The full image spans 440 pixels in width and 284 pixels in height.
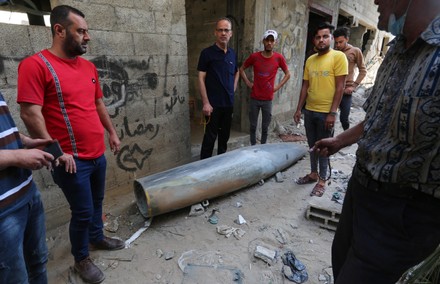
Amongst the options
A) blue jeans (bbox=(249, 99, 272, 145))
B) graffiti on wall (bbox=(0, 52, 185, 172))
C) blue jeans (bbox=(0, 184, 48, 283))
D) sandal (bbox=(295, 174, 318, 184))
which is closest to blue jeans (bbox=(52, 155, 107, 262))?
blue jeans (bbox=(0, 184, 48, 283))

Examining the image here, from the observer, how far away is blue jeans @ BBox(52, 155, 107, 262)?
1768mm

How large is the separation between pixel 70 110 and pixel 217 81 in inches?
82.5

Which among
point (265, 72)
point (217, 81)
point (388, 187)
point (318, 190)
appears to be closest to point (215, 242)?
point (318, 190)

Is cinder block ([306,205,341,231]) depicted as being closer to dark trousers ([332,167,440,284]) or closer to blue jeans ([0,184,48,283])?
dark trousers ([332,167,440,284])

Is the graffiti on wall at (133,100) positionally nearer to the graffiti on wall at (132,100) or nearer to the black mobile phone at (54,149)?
the graffiti on wall at (132,100)

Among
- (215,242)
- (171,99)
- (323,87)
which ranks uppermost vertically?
(323,87)


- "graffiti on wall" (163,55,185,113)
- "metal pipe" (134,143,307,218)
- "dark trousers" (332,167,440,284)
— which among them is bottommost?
"metal pipe" (134,143,307,218)

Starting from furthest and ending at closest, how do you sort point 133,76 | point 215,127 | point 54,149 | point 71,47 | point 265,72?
point 265,72 → point 215,127 → point 133,76 → point 71,47 → point 54,149

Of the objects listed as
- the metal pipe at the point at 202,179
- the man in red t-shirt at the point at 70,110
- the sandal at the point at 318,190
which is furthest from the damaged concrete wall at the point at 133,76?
the sandal at the point at 318,190

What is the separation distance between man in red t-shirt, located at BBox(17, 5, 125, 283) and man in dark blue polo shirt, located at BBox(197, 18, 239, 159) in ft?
5.59

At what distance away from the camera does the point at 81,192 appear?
1.80 meters

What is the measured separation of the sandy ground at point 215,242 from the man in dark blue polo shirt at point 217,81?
1.01m

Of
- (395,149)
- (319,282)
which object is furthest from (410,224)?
(319,282)

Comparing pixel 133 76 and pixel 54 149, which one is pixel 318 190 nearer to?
pixel 133 76
